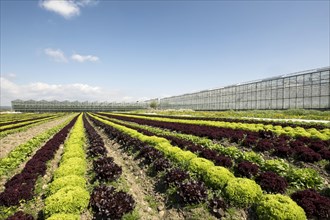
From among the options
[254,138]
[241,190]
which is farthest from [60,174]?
[254,138]

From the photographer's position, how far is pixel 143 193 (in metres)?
7.71

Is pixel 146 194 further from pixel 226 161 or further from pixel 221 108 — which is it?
pixel 221 108

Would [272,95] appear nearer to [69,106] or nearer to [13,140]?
[13,140]

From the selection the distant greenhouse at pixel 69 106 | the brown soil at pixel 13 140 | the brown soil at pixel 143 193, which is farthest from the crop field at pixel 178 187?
the distant greenhouse at pixel 69 106

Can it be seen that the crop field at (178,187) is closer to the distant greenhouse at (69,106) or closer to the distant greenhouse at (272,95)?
the distant greenhouse at (272,95)

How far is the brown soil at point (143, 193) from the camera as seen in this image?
248 inches

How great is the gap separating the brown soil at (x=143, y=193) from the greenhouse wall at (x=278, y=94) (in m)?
34.3

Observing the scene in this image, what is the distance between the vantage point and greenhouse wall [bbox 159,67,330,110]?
35.6 m

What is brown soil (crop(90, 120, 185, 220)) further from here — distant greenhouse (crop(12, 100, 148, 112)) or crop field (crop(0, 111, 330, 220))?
distant greenhouse (crop(12, 100, 148, 112))

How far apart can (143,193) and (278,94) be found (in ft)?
140

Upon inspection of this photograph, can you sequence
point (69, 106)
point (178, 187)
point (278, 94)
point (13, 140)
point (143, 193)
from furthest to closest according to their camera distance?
point (69, 106)
point (278, 94)
point (13, 140)
point (143, 193)
point (178, 187)

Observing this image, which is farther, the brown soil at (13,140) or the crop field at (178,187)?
the brown soil at (13,140)

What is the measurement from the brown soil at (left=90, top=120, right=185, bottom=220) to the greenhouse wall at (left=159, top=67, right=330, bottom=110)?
3432 cm

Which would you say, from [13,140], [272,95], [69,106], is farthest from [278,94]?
[69,106]
